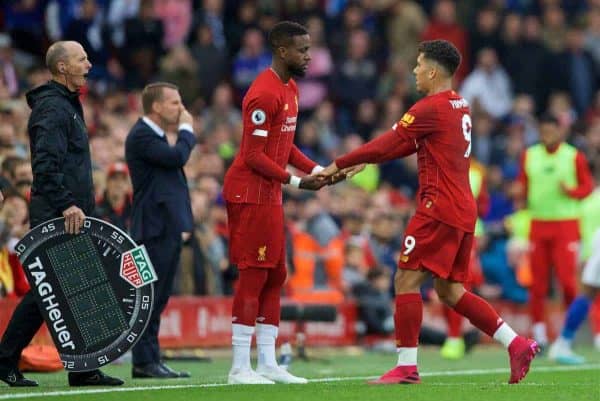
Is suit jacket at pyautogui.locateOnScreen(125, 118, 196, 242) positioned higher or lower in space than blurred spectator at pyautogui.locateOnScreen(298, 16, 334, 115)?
lower

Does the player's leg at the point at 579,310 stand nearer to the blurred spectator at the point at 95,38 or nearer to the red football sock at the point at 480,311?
the red football sock at the point at 480,311

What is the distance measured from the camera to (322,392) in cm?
1041

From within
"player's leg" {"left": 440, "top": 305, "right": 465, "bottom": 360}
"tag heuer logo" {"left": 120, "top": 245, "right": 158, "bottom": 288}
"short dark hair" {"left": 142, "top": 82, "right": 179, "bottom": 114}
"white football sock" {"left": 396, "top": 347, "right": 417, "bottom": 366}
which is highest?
"short dark hair" {"left": 142, "top": 82, "right": 179, "bottom": 114}

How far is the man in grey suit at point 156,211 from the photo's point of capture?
12281 mm

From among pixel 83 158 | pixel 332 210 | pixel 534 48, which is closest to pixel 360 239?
pixel 332 210

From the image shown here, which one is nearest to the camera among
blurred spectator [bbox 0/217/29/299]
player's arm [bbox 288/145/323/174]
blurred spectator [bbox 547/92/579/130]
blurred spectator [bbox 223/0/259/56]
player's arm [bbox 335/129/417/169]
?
player's arm [bbox 335/129/417/169]

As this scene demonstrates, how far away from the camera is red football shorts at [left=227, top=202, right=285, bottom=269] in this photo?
11148mm

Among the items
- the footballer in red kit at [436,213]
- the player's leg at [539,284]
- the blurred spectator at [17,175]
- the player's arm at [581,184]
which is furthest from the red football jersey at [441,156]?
the player's leg at [539,284]

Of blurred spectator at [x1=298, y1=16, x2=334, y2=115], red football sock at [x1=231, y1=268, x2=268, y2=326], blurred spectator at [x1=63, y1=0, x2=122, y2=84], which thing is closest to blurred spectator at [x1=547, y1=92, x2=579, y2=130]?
blurred spectator at [x1=298, y1=16, x2=334, y2=115]

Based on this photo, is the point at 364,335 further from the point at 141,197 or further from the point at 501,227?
the point at 141,197

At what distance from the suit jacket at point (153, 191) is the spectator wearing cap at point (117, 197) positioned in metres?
2.42

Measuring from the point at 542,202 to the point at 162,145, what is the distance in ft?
21.7

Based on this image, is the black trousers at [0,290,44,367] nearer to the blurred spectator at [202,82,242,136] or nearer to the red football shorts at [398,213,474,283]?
the red football shorts at [398,213,474,283]

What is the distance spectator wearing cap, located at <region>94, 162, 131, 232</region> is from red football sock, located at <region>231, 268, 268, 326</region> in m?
3.85
